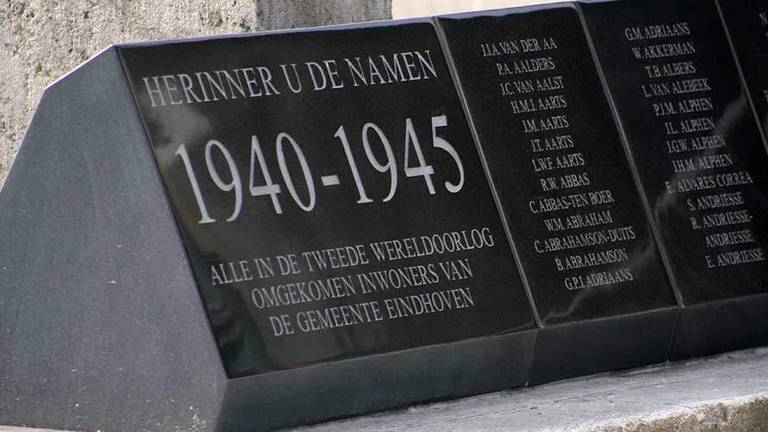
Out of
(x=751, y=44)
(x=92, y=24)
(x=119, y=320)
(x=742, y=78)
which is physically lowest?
(x=119, y=320)

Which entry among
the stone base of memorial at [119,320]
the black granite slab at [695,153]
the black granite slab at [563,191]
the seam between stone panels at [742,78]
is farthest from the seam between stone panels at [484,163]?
the seam between stone panels at [742,78]

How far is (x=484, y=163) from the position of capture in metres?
4.75

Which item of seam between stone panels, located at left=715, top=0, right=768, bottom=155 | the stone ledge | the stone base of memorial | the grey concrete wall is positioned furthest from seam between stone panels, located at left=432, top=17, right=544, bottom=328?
seam between stone panels, located at left=715, top=0, right=768, bottom=155

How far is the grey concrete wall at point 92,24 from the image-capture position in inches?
222

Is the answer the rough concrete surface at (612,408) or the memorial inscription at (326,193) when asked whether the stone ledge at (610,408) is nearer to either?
the rough concrete surface at (612,408)

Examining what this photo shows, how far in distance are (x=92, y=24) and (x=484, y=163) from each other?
2151 millimetres

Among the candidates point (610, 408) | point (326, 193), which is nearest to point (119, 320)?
point (326, 193)

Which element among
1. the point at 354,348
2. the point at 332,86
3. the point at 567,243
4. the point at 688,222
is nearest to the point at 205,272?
the point at 354,348

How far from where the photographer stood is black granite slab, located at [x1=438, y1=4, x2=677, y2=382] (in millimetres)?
4727

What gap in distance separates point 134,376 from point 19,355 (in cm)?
48

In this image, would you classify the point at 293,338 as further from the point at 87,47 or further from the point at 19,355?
the point at 87,47

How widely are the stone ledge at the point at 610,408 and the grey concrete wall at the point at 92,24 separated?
75.4 inches

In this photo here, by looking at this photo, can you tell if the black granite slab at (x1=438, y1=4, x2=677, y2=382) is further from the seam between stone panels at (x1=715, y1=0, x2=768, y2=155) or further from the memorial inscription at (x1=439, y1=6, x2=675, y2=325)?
the seam between stone panels at (x1=715, y1=0, x2=768, y2=155)

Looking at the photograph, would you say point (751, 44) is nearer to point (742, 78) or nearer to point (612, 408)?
point (742, 78)
